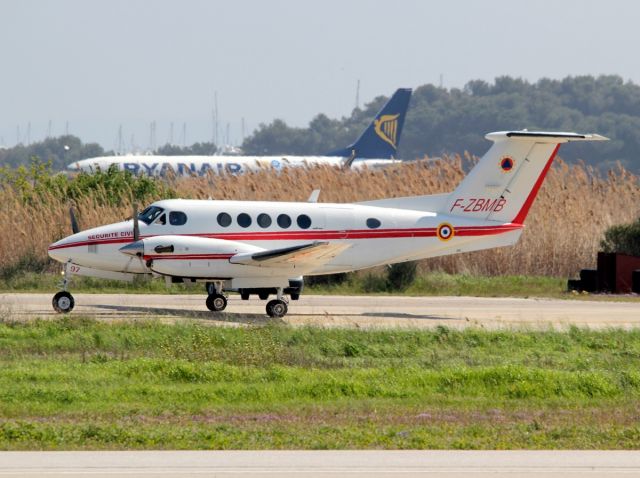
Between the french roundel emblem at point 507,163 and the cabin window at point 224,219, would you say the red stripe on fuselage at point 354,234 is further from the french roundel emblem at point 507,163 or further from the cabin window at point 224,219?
the french roundel emblem at point 507,163

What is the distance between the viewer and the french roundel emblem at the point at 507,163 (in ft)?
90.7

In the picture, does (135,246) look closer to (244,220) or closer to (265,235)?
(244,220)

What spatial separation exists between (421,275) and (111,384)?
19.5 meters

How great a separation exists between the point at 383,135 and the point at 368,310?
57.4m

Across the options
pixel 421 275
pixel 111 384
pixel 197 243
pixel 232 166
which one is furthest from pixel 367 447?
pixel 232 166

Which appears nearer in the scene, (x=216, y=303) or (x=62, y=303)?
(x=62, y=303)

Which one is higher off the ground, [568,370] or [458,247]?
[458,247]

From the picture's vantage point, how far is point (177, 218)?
25750 millimetres

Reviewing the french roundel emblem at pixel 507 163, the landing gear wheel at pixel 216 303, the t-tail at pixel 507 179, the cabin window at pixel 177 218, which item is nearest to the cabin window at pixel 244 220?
the cabin window at pixel 177 218

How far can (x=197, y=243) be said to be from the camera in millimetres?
25156

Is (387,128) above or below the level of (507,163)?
above
